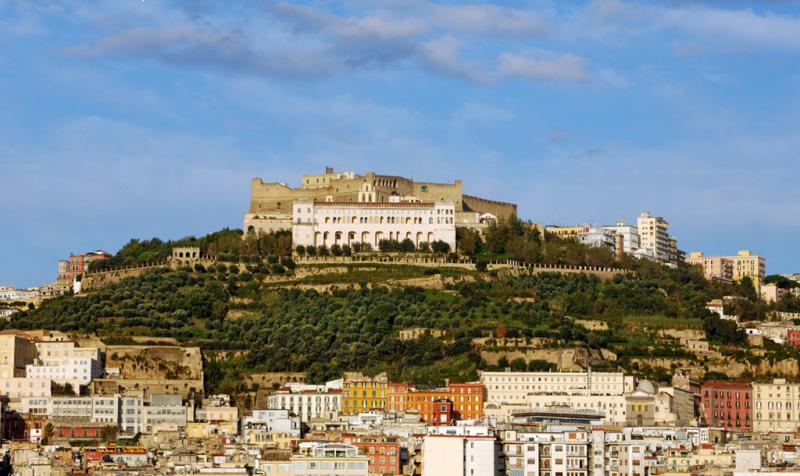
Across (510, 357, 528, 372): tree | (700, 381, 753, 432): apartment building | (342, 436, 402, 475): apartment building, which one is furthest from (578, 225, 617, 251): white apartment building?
(342, 436, 402, 475): apartment building

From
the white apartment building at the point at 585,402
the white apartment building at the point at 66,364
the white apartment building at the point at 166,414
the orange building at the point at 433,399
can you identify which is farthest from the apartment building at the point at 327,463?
the white apartment building at the point at 66,364

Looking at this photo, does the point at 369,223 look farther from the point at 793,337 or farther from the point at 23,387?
the point at 23,387

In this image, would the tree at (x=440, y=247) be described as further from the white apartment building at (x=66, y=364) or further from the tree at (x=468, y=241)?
the white apartment building at (x=66, y=364)

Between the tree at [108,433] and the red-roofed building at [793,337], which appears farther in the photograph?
the red-roofed building at [793,337]

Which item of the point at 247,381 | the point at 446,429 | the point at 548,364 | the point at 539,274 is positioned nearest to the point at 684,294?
the point at 539,274

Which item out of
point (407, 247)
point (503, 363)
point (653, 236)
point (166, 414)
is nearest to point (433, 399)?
point (503, 363)

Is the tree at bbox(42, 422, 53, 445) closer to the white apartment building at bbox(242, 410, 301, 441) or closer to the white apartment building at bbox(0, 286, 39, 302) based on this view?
the white apartment building at bbox(242, 410, 301, 441)
